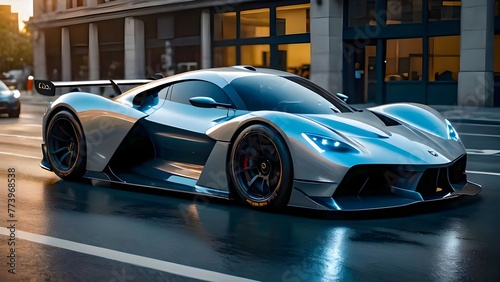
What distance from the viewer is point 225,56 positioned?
31.7 meters

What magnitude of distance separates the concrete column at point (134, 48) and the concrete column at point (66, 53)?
21.7 feet

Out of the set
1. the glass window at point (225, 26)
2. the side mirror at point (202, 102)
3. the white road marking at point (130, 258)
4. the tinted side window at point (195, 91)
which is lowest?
the white road marking at point (130, 258)

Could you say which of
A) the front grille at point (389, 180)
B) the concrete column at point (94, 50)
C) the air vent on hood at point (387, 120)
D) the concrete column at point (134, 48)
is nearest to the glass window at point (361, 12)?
the concrete column at point (134, 48)

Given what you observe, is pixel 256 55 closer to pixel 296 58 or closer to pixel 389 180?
pixel 296 58

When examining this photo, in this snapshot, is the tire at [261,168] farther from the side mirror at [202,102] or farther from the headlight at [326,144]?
the side mirror at [202,102]

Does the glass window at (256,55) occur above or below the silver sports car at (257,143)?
above

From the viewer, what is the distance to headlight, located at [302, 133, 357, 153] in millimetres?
6203

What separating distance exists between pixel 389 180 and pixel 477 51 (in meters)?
17.7

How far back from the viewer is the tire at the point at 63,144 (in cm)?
829

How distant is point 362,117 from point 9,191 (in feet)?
11.7

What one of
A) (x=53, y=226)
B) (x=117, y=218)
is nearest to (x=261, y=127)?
(x=117, y=218)

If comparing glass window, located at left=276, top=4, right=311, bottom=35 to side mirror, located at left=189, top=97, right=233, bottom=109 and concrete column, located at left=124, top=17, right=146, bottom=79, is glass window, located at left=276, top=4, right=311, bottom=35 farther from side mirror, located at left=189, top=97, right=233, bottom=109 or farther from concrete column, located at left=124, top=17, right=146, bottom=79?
side mirror, located at left=189, top=97, right=233, bottom=109

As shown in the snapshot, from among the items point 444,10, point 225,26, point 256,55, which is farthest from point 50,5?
point 444,10

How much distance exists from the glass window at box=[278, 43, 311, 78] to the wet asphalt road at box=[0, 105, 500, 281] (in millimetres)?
20566
